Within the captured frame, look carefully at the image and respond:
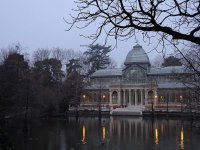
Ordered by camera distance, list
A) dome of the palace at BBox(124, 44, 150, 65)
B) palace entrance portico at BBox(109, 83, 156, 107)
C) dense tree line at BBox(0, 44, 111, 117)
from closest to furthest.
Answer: dense tree line at BBox(0, 44, 111, 117) → palace entrance portico at BBox(109, 83, 156, 107) → dome of the palace at BBox(124, 44, 150, 65)

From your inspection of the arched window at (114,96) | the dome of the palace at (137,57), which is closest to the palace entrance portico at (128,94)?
the arched window at (114,96)

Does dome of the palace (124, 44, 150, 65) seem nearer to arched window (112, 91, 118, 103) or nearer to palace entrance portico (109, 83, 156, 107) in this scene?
palace entrance portico (109, 83, 156, 107)

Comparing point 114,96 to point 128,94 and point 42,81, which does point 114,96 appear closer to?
point 128,94

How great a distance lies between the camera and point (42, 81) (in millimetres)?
55406

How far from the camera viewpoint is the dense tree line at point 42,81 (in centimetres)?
3875

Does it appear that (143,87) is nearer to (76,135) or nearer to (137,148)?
(76,135)

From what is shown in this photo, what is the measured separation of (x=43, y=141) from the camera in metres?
29.2

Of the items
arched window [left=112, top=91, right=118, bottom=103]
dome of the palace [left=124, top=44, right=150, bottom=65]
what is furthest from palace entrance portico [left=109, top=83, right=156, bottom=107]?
dome of the palace [left=124, top=44, right=150, bottom=65]

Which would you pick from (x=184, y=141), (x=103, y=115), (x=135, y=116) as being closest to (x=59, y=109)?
(x=103, y=115)

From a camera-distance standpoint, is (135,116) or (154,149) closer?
(154,149)

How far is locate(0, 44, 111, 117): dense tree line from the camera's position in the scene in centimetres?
3875

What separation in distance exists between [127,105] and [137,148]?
49.4m

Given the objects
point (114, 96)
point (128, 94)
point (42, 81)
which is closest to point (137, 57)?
point (128, 94)

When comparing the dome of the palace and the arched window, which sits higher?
the dome of the palace
